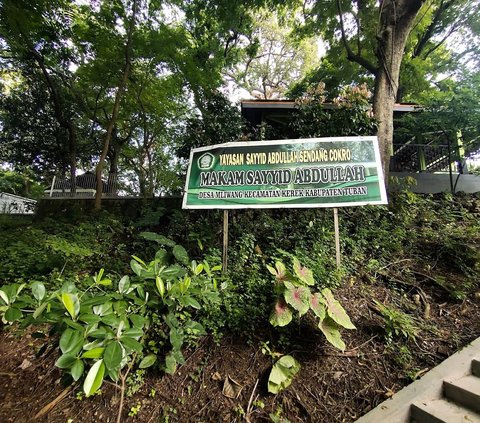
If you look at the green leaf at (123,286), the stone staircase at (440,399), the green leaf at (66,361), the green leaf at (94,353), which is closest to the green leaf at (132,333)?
the green leaf at (94,353)

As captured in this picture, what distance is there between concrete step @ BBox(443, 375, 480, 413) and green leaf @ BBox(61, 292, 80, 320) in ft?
9.75

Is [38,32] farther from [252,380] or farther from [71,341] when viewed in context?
[252,380]

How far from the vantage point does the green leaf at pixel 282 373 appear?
2279 millimetres

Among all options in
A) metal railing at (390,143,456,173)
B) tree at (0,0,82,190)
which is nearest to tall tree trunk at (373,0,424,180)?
metal railing at (390,143,456,173)

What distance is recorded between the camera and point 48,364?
251 centimetres

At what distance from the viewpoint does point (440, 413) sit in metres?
2.02

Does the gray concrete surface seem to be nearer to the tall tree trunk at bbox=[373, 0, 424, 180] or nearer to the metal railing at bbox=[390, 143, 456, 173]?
the metal railing at bbox=[390, 143, 456, 173]

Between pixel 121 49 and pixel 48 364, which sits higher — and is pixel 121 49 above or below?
above

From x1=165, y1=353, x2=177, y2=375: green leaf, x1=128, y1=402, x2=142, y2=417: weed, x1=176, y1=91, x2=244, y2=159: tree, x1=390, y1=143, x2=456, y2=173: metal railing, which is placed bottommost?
x1=128, y1=402, x2=142, y2=417: weed

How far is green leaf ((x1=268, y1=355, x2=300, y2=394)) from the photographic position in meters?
2.28

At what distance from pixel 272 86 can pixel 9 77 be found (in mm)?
14006

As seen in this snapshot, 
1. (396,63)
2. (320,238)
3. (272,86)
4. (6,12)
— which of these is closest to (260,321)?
(320,238)

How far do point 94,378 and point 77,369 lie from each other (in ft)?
0.28

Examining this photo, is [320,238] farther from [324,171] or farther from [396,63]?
[396,63]
